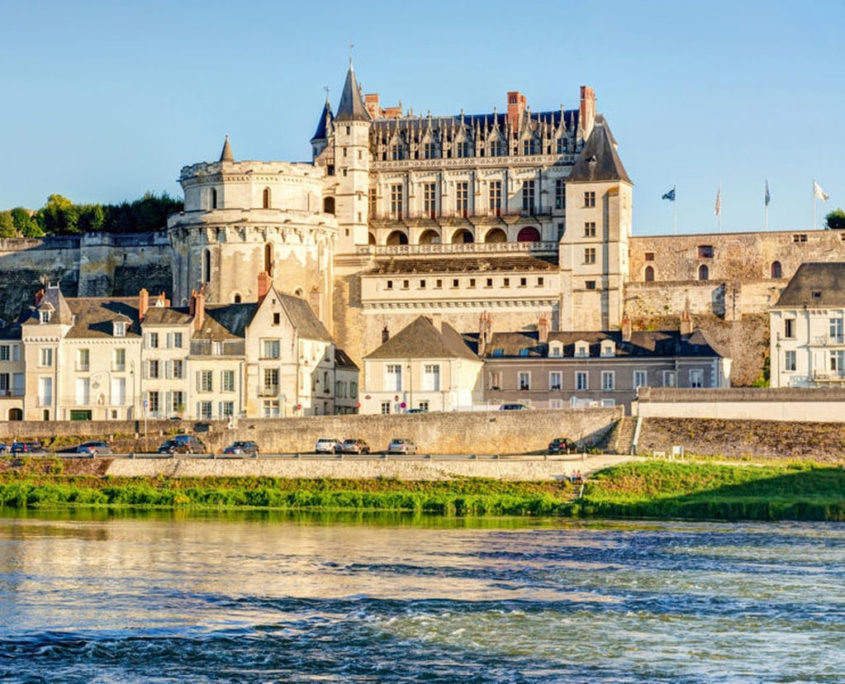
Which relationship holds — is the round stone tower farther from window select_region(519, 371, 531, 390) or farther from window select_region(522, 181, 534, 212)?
window select_region(519, 371, 531, 390)

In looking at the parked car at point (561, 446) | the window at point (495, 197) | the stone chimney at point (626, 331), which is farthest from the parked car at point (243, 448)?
the window at point (495, 197)

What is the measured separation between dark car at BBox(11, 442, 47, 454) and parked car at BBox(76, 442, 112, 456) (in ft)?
5.17

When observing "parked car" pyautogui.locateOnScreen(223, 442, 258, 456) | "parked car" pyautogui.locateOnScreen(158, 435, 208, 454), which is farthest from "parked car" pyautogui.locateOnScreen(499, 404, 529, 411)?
"parked car" pyautogui.locateOnScreen(158, 435, 208, 454)

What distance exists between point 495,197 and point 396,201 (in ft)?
18.1

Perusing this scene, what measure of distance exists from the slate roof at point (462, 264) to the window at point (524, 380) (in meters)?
12.8

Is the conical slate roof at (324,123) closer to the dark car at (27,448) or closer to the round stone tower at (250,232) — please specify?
the round stone tower at (250,232)

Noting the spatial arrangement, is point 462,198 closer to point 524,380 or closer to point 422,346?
point 524,380

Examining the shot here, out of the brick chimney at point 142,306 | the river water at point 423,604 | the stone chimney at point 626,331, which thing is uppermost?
the brick chimney at point 142,306

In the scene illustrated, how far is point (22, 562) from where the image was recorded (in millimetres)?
35344

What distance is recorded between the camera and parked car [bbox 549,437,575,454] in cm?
5643

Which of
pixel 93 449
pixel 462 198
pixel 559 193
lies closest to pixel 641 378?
pixel 559 193

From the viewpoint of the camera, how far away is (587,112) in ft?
276

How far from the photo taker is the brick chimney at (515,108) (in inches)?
3369

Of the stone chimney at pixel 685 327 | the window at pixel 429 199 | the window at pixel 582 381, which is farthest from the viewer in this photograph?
the window at pixel 429 199
